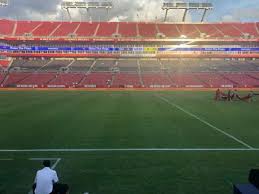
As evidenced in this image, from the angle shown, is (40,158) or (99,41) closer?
(40,158)

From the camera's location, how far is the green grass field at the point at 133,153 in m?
10.5

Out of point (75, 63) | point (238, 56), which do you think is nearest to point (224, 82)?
point (238, 56)

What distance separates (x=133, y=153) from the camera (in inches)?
567

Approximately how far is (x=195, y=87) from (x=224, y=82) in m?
7.07

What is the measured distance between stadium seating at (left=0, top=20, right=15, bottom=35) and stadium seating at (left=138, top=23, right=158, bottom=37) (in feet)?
104

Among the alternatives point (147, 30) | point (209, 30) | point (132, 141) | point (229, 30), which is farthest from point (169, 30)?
point (132, 141)

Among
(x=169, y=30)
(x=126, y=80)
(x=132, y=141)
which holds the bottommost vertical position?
(x=126, y=80)

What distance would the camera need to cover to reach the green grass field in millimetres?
10539

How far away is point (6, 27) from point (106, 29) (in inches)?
958

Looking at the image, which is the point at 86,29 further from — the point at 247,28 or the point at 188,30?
the point at 247,28

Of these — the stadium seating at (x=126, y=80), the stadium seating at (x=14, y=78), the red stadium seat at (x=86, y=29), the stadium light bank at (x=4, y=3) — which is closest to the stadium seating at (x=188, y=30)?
the stadium seating at (x=126, y=80)

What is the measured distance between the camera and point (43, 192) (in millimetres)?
7750

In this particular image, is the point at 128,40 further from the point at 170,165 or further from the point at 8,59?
the point at 170,165

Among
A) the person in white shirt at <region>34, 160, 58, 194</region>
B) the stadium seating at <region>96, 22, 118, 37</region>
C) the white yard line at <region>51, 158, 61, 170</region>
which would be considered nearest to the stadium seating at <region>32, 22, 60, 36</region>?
the stadium seating at <region>96, 22, 118, 37</region>
